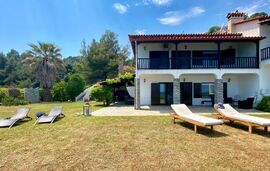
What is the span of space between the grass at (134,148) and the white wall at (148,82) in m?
9.58

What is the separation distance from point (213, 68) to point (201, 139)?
10475 mm

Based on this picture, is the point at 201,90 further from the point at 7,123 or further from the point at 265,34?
the point at 7,123


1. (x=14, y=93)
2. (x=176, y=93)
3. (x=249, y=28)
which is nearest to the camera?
(x=176, y=93)

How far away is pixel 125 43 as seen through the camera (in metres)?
46.8

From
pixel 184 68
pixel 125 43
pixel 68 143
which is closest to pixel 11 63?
pixel 125 43

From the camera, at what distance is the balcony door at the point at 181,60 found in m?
16.8

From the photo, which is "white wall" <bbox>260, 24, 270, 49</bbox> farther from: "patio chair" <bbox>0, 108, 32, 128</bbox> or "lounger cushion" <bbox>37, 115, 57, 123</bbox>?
"patio chair" <bbox>0, 108, 32, 128</bbox>

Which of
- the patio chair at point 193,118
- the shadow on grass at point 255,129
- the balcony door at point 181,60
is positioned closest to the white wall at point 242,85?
the balcony door at point 181,60

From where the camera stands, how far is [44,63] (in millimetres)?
29016

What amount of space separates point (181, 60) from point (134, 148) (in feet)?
42.3

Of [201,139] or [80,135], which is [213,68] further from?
[80,135]

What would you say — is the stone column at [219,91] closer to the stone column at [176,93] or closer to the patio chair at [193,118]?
the stone column at [176,93]

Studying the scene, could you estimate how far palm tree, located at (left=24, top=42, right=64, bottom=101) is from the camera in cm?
2855

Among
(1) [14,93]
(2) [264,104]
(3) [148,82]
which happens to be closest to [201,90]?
(3) [148,82]
